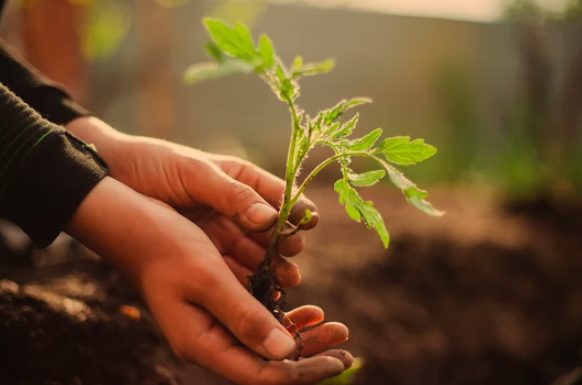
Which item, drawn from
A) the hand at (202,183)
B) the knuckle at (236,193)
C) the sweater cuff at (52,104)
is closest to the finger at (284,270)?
the hand at (202,183)

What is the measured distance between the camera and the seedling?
3.20 feet

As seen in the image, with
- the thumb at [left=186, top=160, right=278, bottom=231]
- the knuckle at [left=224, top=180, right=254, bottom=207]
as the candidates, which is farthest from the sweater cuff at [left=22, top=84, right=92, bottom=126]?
the knuckle at [left=224, top=180, right=254, bottom=207]

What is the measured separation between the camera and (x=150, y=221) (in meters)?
1.11

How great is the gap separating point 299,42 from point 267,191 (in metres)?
7.09

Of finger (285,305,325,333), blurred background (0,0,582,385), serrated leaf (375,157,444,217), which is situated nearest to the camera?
serrated leaf (375,157,444,217)

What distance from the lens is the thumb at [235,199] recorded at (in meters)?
1.05

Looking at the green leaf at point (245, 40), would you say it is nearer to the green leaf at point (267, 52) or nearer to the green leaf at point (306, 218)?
the green leaf at point (267, 52)

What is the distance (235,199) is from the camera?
3.59 ft

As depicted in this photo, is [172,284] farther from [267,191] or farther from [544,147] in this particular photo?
[544,147]

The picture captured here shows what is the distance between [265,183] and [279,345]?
462mm

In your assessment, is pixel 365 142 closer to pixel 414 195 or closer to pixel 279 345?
pixel 414 195

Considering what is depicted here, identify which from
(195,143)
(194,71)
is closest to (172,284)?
(194,71)

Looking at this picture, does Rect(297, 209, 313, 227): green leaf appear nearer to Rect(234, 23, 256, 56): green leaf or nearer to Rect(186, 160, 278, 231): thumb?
Rect(186, 160, 278, 231): thumb

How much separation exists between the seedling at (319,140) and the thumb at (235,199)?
0.17 feet
